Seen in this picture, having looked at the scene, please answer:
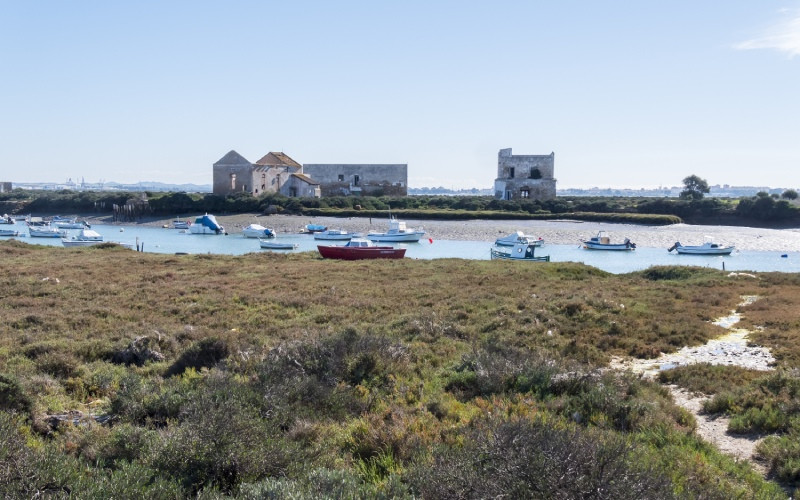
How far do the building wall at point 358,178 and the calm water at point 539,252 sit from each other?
35.5 m

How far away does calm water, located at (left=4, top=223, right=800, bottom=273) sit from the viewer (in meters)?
44.6

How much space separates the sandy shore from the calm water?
14.5ft

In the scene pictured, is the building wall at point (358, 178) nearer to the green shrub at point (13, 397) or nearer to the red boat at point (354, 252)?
the red boat at point (354, 252)

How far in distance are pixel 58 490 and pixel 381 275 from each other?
69.9 ft

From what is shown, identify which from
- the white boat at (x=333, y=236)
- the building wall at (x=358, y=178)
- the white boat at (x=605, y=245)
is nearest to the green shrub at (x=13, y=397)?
the white boat at (x=605, y=245)

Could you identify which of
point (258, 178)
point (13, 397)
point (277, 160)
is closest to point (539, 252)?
point (13, 397)

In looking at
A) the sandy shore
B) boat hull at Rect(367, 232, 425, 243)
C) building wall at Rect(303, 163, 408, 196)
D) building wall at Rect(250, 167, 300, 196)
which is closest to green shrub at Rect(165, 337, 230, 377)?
boat hull at Rect(367, 232, 425, 243)

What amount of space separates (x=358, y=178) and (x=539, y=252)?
177 feet

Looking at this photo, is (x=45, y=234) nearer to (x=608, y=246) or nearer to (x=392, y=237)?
(x=392, y=237)

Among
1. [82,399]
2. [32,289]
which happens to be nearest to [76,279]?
[32,289]

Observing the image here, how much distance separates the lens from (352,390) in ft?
31.4

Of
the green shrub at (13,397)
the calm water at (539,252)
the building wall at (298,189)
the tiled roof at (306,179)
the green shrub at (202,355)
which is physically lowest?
the calm water at (539,252)

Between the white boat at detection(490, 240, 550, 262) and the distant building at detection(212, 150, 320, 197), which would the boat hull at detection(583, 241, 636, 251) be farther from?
the distant building at detection(212, 150, 320, 197)

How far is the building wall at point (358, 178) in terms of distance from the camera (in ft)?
330
